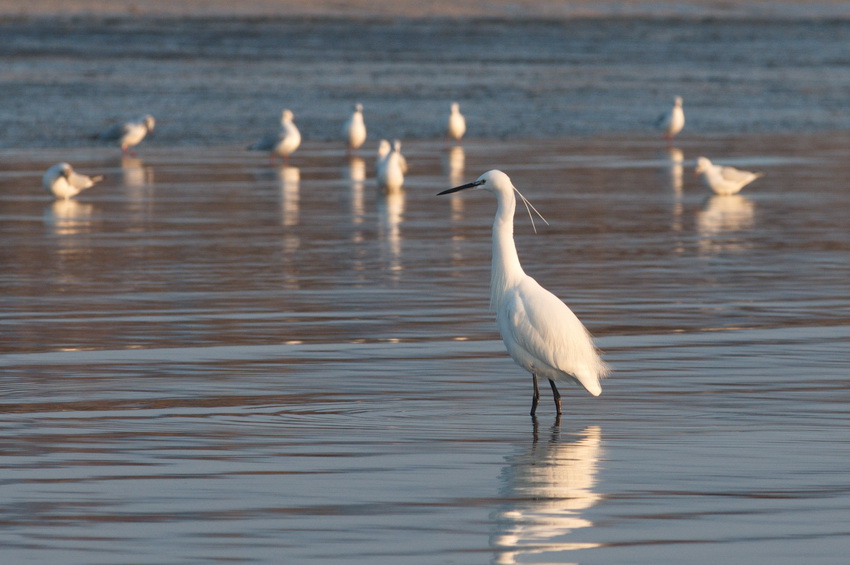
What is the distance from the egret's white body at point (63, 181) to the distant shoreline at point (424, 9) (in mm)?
59451

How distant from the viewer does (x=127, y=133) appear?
1160 inches

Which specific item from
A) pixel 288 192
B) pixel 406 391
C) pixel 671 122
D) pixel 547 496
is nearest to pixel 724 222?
pixel 288 192

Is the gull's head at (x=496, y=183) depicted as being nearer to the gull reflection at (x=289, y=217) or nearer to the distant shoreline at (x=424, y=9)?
the gull reflection at (x=289, y=217)

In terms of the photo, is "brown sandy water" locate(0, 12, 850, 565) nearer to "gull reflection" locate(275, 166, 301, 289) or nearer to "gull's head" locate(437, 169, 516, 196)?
"gull reflection" locate(275, 166, 301, 289)

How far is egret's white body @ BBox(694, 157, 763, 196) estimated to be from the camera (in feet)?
75.3

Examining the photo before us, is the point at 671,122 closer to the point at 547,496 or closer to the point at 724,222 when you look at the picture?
the point at 724,222

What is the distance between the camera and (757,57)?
193ft

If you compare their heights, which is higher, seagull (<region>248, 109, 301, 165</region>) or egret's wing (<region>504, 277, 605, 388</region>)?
egret's wing (<region>504, 277, 605, 388</region>)

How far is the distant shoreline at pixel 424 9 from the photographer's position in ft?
283

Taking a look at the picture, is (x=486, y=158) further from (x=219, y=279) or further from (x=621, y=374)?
(x=621, y=374)

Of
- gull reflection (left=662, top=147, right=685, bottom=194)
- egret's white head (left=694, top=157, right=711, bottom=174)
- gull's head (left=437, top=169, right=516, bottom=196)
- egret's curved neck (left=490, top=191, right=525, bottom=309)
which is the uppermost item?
gull's head (left=437, top=169, right=516, bottom=196)

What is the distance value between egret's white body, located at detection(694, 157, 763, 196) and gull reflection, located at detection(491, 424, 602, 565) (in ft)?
45.6

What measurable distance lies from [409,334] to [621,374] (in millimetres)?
2040

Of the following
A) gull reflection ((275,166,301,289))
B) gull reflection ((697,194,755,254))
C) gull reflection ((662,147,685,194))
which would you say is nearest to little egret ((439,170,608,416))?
gull reflection ((275,166,301,289))
